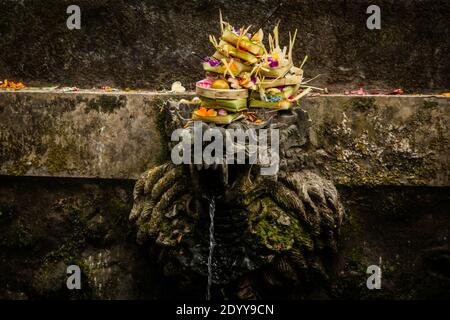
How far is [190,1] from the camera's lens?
13.6 ft

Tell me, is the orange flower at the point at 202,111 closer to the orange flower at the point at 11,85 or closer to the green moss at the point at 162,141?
the green moss at the point at 162,141

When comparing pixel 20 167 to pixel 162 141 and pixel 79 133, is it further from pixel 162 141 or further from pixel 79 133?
pixel 162 141

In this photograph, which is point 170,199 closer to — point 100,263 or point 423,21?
point 100,263

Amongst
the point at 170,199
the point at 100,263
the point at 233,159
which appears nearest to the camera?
the point at 233,159

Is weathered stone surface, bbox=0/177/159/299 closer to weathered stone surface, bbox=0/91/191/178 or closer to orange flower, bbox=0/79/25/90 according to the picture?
weathered stone surface, bbox=0/91/191/178

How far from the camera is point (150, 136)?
3838mm

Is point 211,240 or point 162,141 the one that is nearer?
point 211,240

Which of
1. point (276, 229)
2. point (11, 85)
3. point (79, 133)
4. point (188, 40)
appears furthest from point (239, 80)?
point (11, 85)

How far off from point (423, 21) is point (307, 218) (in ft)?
6.26

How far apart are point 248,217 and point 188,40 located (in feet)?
5.66

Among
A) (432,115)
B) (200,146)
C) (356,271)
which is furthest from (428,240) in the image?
(200,146)

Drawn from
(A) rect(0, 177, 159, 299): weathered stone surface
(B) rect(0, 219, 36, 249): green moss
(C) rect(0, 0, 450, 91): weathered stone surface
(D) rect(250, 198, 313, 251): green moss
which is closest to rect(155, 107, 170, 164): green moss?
(A) rect(0, 177, 159, 299): weathered stone surface

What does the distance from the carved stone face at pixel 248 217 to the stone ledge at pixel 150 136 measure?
0.27 metres

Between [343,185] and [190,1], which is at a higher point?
[190,1]
